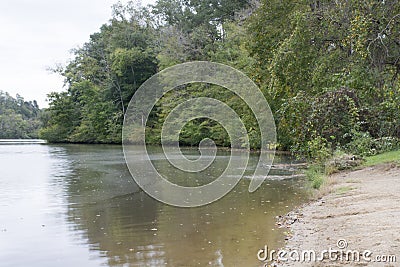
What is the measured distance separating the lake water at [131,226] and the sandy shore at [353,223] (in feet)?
1.73

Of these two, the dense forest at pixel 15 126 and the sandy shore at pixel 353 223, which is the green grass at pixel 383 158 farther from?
the dense forest at pixel 15 126

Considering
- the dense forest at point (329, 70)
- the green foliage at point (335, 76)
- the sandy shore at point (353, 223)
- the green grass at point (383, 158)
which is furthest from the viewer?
the green foliage at point (335, 76)

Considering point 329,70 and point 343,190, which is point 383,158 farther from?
point 343,190

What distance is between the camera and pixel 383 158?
13867 millimetres

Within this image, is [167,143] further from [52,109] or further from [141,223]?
[141,223]

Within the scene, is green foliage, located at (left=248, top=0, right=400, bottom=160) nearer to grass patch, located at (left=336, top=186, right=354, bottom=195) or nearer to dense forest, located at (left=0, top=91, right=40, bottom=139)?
grass patch, located at (left=336, top=186, right=354, bottom=195)

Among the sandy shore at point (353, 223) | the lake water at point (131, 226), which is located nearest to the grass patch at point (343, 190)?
the sandy shore at point (353, 223)

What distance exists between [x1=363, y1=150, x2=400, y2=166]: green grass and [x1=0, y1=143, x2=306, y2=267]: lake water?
237cm

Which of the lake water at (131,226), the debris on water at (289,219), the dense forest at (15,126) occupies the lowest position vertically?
the lake water at (131,226)

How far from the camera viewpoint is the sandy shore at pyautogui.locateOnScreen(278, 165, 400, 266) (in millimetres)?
5176

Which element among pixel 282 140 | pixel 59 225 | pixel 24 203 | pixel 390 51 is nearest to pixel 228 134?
pixel 282 140

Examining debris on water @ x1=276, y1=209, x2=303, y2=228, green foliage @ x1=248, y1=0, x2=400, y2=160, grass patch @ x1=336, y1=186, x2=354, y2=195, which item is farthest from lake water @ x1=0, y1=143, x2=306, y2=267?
green foliage @ x1=248, y1=0, x2=400, y2=160

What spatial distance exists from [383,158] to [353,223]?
7.91 metres

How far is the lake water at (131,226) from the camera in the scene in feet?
21.5
